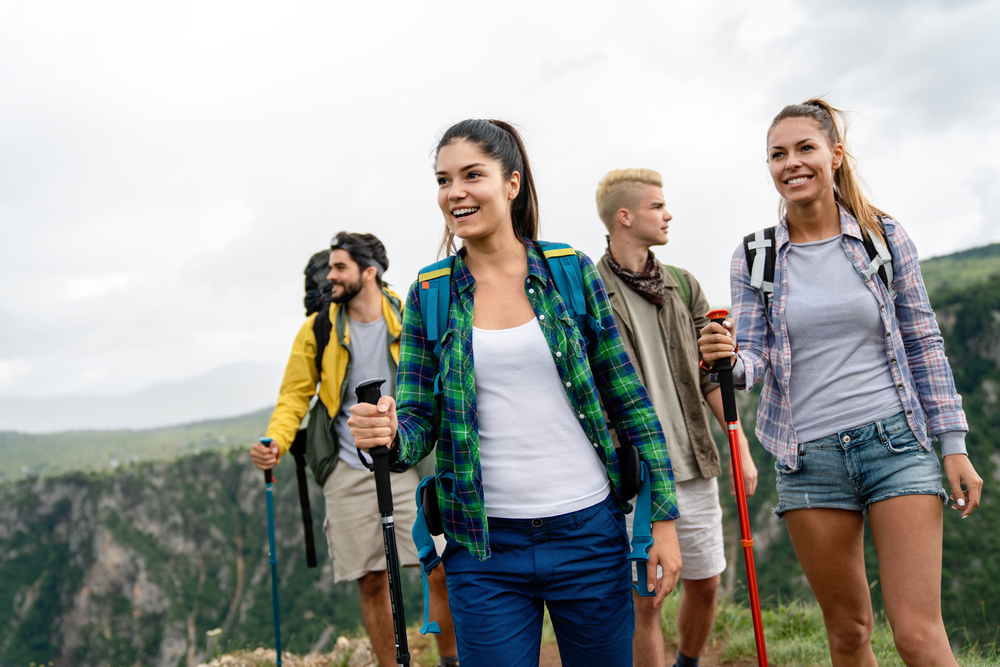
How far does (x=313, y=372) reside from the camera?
5.66 meters

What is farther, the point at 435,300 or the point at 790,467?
the point at 790,467

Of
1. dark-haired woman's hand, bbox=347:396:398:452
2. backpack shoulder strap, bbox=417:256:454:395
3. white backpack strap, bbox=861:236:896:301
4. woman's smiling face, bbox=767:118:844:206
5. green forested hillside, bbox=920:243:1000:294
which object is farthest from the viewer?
green forested hillside, bbox=920:243:1000:294

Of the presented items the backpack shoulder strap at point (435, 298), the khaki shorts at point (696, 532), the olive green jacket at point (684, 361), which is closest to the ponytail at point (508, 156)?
the backpack shoulder strap at point (435, 298)

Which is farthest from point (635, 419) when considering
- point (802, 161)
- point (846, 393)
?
A: point (802, 161)

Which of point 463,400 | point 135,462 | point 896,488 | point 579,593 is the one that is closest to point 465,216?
point 463,400

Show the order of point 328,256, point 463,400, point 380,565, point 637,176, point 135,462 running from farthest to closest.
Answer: point 135,462 < point 328,256 < point 380,565 < point 637,176 < point 463,400

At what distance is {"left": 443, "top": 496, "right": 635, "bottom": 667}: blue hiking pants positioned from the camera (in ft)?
8.14

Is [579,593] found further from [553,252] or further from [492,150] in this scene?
[492,150]

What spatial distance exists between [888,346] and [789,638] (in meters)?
3.63

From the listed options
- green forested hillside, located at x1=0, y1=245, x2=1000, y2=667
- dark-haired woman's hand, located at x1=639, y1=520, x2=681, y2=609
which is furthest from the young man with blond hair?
green forested hillside, located at x1=0, y1=245, x2=1000, y2=667

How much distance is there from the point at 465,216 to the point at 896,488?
7.03ft

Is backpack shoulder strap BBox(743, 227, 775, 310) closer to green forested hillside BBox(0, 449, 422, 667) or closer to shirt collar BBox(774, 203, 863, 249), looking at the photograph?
shirt collar BBox(774, 203, 863, 249)

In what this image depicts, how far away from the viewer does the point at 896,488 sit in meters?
2.97

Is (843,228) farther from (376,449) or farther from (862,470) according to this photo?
(376,449)
